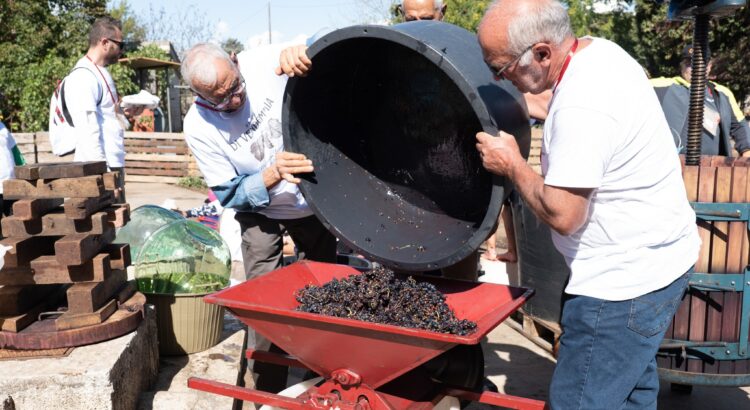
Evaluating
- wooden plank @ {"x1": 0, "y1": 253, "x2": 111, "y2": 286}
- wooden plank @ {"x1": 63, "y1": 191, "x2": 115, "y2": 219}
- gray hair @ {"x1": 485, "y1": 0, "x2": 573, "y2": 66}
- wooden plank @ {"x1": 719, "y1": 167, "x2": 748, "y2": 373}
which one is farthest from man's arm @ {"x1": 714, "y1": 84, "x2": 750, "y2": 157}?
wooden plank @ {"x1": 0, "y1": 253, "x2": 111, "y2": 286}

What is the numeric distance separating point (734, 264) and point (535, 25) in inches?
68.6

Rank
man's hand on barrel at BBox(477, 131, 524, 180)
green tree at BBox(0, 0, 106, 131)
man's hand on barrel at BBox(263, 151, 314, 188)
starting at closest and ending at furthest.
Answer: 1. man's hand on barrel at BBox(477, 131, 524, 180)
2. man's hand on barrel at BBox(263, 151, 314, 188)
3. green tree at BBox(0, 0, 106, 131)

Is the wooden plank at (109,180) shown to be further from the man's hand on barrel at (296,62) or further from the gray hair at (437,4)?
the gray hair at (437,4)

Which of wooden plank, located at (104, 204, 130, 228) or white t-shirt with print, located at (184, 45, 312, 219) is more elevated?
white t-shirt with print, located at (184, 45, 312, 219)

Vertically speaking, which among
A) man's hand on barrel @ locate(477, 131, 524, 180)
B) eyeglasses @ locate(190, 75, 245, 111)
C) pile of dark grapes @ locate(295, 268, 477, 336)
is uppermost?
eyeglasses @ locate(190, 75, 245, 111)

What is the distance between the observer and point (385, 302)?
238 centimetres

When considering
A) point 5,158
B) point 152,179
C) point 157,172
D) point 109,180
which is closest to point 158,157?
point 157,172

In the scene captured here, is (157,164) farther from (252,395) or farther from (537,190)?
(537,190)

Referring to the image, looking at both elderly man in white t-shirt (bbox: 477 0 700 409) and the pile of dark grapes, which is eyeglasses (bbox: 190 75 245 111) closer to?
the pile of dark grapes

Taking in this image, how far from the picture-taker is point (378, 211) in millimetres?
2768

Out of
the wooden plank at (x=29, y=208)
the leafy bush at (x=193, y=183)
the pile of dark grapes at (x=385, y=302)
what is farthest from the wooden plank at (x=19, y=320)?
the leafy bush at (x=193, y=183)

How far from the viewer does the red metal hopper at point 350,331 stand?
80.7 inches

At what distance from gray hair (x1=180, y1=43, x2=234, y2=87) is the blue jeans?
1.77 m

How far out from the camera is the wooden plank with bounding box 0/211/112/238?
2.63m
